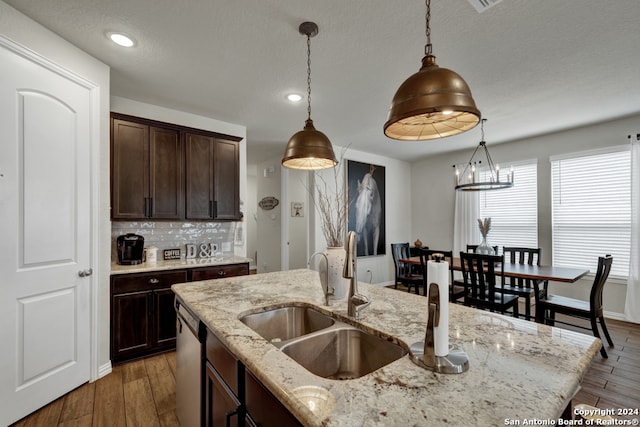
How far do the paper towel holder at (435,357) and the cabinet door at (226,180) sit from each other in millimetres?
3086

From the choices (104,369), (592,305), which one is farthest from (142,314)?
(592,305)

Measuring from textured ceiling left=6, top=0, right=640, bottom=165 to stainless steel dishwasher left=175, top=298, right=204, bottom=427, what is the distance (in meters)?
1.94

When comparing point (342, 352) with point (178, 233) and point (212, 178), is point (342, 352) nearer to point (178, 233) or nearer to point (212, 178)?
point (212, 178)

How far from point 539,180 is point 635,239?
137 cm

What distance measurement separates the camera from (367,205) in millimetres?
5578

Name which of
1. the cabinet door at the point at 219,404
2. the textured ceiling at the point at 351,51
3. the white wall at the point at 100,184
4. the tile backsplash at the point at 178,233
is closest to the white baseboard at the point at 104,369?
the white wall at the point at 100,184

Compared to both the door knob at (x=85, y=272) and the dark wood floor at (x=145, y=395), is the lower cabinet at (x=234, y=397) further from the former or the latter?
the door knob at (x=85, y=272)

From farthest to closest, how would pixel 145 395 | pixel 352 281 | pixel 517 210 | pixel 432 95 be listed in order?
pixel 517 210 < pixel 145 395 < pixel 352 281 < pixel 432 95

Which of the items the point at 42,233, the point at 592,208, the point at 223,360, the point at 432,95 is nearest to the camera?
the point at 432,95

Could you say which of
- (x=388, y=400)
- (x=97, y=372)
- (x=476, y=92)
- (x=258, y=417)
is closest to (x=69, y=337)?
(x=97, y=372)

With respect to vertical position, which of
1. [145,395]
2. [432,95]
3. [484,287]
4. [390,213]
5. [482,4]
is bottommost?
[145,395]

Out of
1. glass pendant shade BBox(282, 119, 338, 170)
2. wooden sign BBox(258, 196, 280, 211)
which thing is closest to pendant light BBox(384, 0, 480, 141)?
glass pendant shade BBox(282, 119, 338, 170)

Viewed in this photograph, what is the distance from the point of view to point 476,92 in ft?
9.91

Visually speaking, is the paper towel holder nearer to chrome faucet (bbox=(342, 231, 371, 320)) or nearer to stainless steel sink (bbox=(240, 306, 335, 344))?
chrome faucet (bbox=(342, 231, 371, 320))
